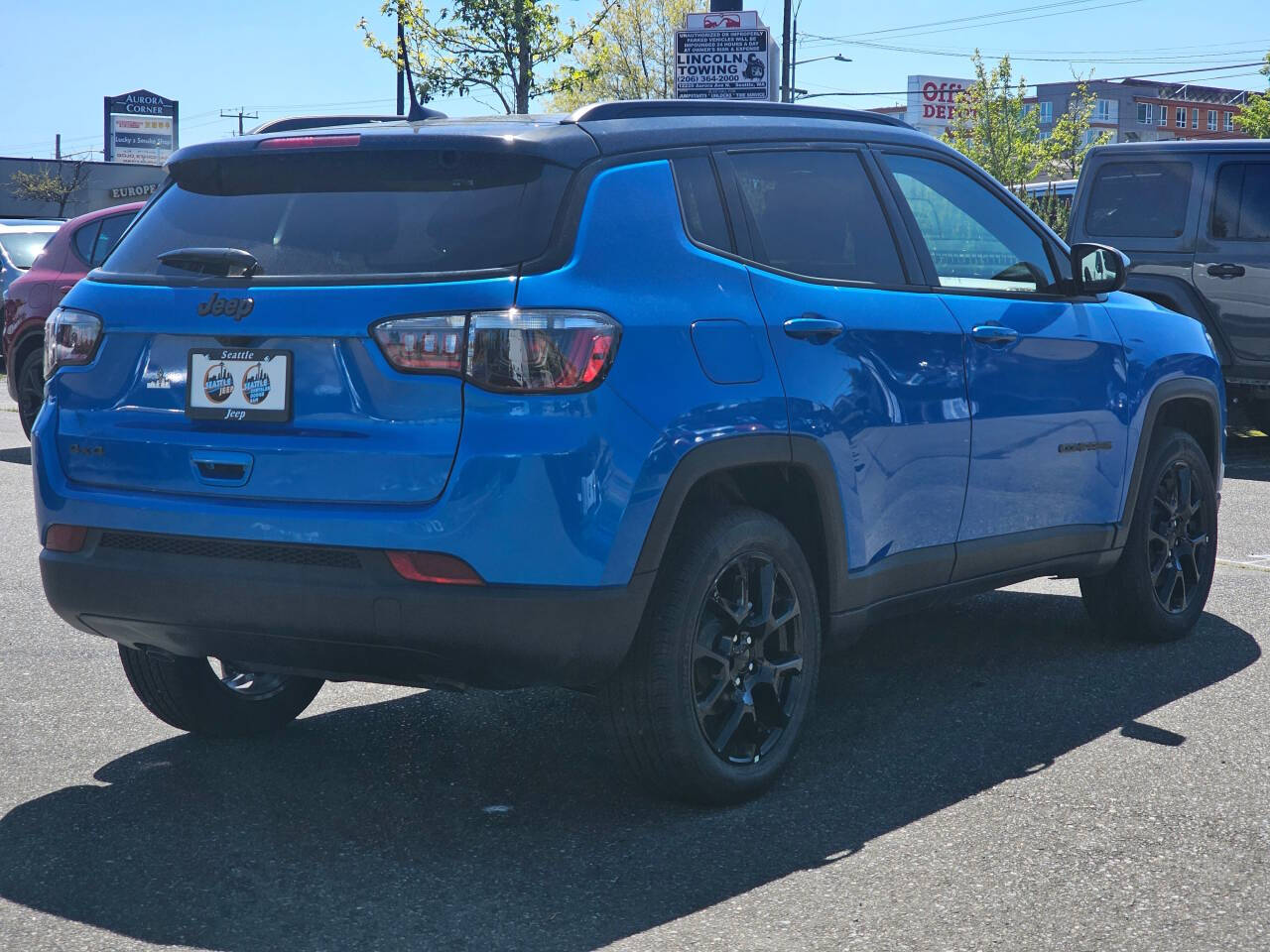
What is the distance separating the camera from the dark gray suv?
11.7 metres

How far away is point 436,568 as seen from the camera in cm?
361

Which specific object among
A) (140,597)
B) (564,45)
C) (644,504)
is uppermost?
(564,45)

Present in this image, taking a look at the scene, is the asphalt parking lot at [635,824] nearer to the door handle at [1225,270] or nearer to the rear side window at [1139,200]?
the door handle at [1225,270]

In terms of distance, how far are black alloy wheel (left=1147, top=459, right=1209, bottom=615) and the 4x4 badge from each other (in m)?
3.54

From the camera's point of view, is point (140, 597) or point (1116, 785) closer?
point (140, 597)

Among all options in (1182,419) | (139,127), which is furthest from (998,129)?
(139,127)

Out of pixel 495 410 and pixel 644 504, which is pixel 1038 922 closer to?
pixel 644 504

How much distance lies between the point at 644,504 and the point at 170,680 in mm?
1666

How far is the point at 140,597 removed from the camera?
3887 millimetres

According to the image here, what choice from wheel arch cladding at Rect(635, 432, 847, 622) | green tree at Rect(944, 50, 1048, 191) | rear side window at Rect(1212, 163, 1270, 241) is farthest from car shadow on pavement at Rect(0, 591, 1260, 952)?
green tree at Rect(944, 50, 1048, 191)

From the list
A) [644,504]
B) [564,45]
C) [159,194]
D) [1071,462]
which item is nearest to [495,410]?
[644,504]

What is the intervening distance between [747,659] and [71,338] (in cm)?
189

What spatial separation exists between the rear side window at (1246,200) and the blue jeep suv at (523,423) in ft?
25.3

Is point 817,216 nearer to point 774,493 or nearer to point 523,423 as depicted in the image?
point 774,493
